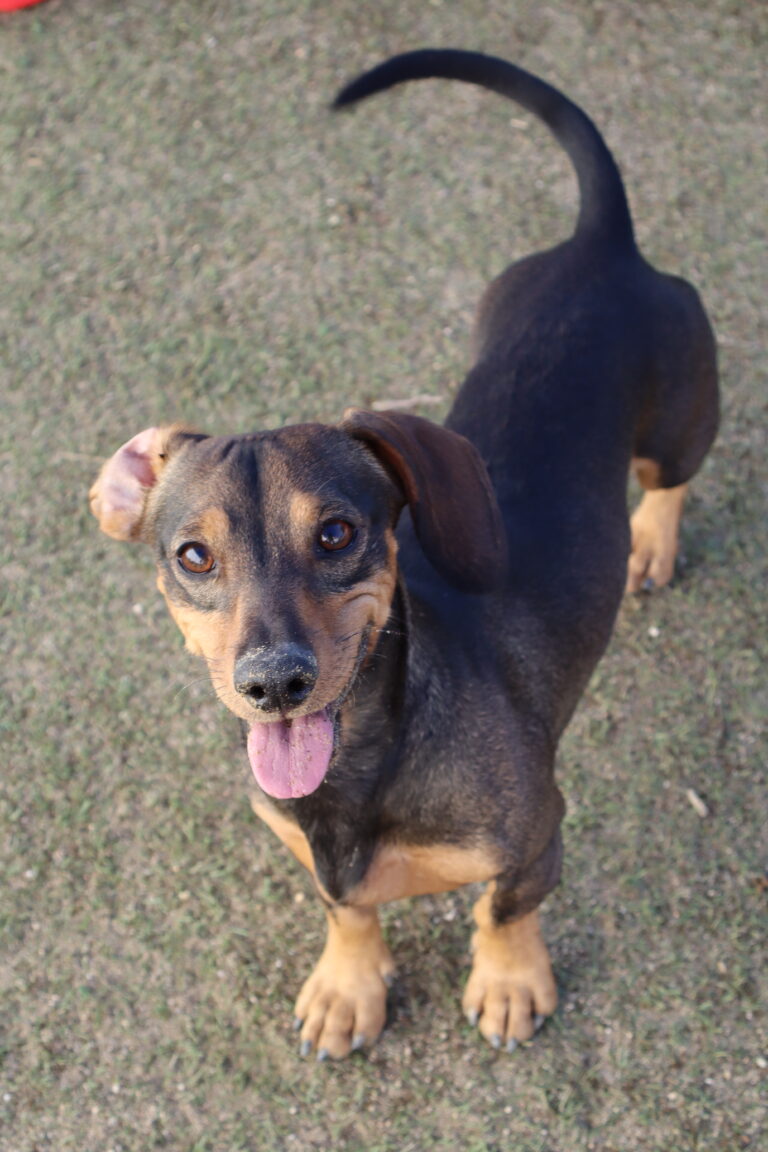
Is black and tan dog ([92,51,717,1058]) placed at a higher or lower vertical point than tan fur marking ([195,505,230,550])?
lower

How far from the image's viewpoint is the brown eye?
2.98 m

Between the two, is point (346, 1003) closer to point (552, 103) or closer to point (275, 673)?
point (275, 673)

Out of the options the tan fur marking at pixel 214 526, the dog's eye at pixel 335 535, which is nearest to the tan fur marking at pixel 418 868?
the dog's eye at pixel 335 535

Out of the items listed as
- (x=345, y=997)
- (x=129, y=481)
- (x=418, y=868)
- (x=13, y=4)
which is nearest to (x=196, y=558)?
(x=129, y=481)

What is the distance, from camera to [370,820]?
344cm

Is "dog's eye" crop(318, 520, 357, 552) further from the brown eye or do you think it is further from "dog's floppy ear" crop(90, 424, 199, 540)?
"dog's floppy ear" crop(90, 424, 199, 540)

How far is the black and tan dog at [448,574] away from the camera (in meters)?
2.96

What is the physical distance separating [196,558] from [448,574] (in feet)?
2.34

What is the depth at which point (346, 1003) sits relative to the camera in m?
4.24

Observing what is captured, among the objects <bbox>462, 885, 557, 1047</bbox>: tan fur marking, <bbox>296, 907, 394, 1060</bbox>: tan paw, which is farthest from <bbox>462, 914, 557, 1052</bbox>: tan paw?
<bbox>296, 907, 394, 1060</bbox>: tan paw

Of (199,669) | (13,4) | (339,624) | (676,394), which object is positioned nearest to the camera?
(339,624)

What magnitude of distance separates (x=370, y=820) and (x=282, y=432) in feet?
3.71

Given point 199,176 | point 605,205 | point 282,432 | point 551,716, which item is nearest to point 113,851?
point 551,716

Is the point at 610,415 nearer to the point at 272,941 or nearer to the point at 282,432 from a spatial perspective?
the point at 282,432
